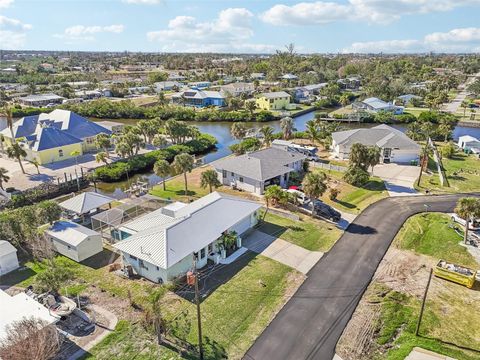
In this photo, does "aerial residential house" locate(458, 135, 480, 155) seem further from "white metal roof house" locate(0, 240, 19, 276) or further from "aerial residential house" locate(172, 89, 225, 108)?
"aerial residential house" locate(172, 89, 225, 108)

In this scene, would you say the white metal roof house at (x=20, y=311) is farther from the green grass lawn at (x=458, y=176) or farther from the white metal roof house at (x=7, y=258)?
the green grass lawn at (x=458, y=176)

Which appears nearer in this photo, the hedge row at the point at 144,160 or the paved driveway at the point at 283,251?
the paved driveway at the point at 283,251

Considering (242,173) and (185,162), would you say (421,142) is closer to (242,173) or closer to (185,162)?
(242,173)

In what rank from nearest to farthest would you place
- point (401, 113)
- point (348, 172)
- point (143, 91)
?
point (348, 172)
point (401, 113)
point (143, 91)

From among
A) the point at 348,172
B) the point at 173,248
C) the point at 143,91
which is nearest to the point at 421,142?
the point at 348,172

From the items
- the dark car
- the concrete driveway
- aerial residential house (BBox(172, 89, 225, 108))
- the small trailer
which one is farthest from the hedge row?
aerial residential house (BBox(172, 89, 225, 108))

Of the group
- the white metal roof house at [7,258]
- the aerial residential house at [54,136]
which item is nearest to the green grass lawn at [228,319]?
the white metal roof house at [7,258]

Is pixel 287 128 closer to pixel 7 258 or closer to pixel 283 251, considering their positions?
pixel 283 251
